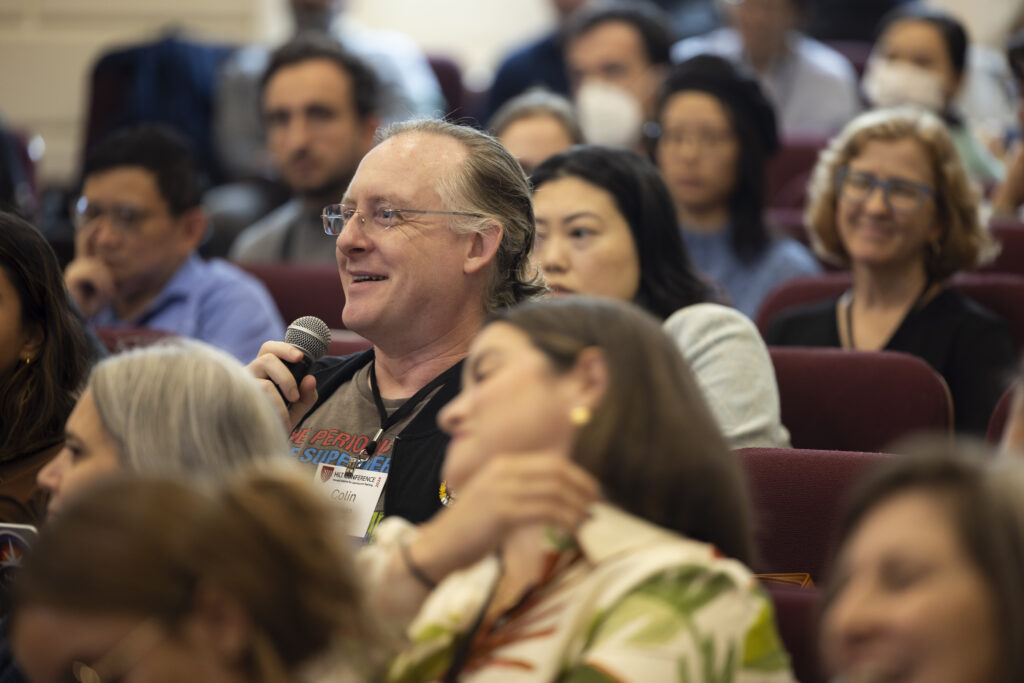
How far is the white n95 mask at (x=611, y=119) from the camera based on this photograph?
14.2 ft

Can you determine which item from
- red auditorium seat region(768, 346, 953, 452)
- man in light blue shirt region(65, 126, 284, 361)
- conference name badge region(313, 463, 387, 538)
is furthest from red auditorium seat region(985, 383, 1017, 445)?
man in light blue shirt region(65, 126, 284, 361)

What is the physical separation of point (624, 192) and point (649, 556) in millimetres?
1585

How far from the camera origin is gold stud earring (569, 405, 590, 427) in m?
1.27

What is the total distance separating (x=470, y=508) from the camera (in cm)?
124

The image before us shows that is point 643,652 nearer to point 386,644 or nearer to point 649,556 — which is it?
point 649,556

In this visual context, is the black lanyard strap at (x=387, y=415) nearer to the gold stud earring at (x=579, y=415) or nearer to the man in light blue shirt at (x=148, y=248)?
the gold stud earring at (x=579, y=415)

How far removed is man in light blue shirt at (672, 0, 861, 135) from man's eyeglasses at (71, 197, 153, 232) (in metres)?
2.41

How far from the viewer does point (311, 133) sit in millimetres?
3965

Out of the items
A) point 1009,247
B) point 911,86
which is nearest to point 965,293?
point 1009,247

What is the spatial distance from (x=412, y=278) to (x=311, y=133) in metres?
1.99

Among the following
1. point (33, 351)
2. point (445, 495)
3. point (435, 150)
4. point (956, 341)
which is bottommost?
point (956, 341)

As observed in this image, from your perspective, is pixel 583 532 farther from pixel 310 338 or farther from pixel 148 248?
pixel 148 248

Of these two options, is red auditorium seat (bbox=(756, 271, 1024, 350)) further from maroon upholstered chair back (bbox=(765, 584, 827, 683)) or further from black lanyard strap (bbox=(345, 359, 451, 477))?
maroon upholstered chair back (bbox=(765, 584, 827, 683))

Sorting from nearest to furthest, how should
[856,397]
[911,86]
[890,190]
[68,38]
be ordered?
[856,397] → [890,190] → [911,86] → [68,38]
